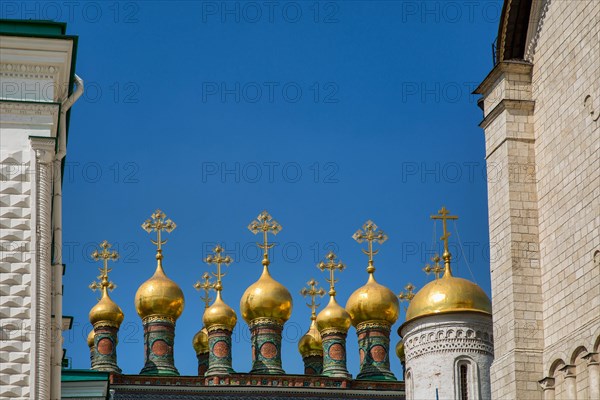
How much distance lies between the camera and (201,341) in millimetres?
44688

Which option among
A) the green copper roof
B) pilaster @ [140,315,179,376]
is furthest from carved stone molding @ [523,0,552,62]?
pilaster @ [140,315,179,376]

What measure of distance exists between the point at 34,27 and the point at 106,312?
24.5 m

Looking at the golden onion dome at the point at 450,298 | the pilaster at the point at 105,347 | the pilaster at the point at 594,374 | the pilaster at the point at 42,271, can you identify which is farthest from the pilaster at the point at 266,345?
the pilaster at the point at 42,271

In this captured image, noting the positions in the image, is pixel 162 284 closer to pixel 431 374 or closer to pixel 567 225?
pixel 431 374

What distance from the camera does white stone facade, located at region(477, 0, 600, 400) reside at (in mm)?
21016

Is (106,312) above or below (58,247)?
above

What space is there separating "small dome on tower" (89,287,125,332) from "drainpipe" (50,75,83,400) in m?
23.3

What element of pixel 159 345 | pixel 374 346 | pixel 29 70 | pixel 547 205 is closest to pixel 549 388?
pixel 547 205

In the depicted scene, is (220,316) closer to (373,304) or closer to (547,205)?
(373,304)

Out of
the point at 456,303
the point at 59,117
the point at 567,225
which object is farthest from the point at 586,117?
the point at 456,303

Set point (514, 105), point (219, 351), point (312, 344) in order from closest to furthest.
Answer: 1. point (514, 105)
2. point (219, 351)
3. point (312, 344)

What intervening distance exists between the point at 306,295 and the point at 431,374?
11.9 m

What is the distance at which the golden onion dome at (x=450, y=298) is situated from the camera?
32594 mm

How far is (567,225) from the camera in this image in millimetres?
21547
